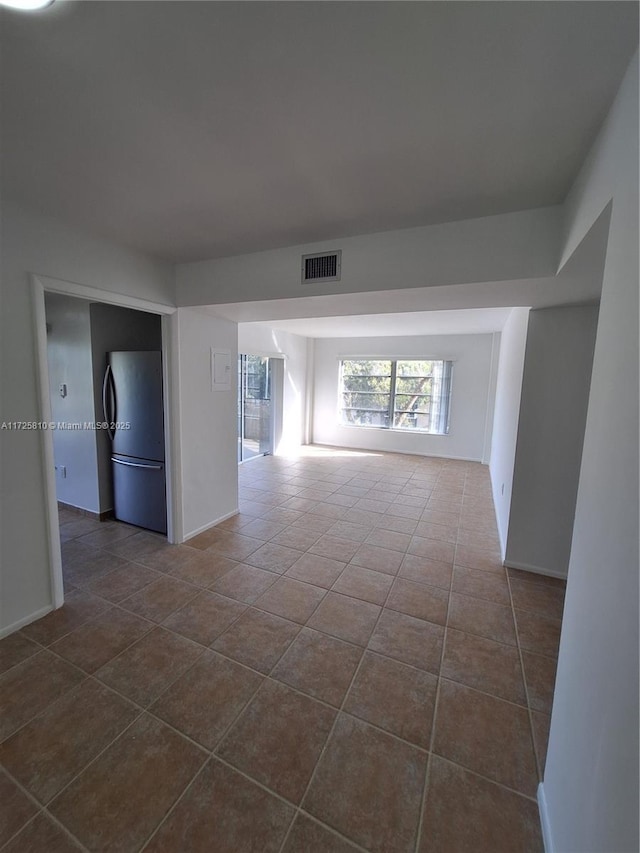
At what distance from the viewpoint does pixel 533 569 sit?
113 inches

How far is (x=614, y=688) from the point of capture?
0.81m

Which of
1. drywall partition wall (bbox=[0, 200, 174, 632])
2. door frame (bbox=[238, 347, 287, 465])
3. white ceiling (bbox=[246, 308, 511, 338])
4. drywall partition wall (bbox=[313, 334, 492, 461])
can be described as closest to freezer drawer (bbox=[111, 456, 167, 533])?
drywall partition wall (bbox=[0, 200, 174, 632])

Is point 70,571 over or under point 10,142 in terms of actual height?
under

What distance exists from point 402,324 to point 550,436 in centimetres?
314

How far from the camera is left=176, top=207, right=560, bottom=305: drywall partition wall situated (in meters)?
1.89

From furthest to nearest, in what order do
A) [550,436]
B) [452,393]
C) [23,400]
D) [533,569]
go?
1. [452,393]
2. [533,569]
3. [550,436]
4. [23,400]

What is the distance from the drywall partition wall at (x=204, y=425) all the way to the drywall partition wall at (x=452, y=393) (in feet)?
13.5

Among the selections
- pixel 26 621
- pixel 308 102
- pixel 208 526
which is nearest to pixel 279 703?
pixel 26 621

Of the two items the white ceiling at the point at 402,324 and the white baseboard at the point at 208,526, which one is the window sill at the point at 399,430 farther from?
the white baseboard at the point at 208,526

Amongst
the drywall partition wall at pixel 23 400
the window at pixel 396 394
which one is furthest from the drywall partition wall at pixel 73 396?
the window at pixel 396 394

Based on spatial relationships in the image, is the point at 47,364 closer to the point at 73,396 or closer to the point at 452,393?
the point at 73,396

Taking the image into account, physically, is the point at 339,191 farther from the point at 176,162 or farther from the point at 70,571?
the point at 70,571

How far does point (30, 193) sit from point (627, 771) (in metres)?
3.10

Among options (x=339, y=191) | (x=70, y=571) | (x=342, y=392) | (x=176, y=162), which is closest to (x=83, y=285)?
(x=176, y=162)
